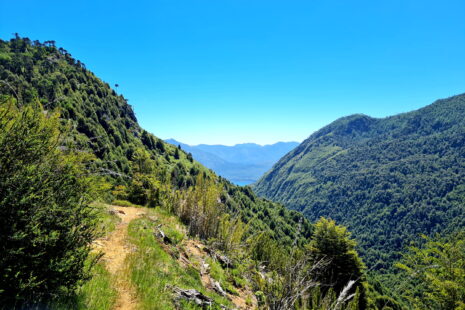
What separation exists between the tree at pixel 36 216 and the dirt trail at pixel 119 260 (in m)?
1.33

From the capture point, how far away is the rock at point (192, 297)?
7379 millimetres

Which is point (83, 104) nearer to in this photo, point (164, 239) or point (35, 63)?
point (35, 63)

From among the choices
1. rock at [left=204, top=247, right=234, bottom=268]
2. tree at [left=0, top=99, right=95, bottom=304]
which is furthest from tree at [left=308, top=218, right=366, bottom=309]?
tree at [left=0, top=99, right=95, bottom=304]

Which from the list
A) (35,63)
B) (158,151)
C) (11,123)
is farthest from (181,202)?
(35,63)

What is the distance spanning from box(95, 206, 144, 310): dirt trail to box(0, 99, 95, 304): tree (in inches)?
52.3

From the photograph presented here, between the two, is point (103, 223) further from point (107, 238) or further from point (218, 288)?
point (218, 288)

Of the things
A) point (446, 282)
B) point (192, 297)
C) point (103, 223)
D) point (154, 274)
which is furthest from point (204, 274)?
point (446, 282)

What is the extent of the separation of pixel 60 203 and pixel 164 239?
7560 millimetres

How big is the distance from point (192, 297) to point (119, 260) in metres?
2.71

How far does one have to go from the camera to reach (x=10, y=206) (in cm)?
417

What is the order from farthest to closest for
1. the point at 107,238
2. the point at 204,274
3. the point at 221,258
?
the point at 221,258 → the point at 204,274 → the point at 107,238

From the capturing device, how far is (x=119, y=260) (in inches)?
316

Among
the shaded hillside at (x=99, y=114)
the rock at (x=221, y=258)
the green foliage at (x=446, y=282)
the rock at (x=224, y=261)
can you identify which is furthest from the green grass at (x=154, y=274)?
the shaded hillside at (x=99, y=114)

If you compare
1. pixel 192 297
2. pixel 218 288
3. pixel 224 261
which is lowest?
pixel 224 261
